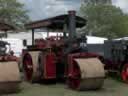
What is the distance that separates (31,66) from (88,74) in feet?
10.9

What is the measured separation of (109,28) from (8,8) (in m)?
14.6

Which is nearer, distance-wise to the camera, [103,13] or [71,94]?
[71,94]

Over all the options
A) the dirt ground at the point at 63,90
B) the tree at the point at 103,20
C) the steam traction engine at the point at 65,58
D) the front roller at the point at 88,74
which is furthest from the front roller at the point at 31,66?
the tree at the point at 103,20

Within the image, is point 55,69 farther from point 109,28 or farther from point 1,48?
point 109,28

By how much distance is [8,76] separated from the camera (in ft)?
37.9

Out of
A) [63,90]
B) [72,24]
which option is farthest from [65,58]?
[63,90]

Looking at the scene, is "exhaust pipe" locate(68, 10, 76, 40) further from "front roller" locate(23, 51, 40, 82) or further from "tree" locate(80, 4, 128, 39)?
"tree" locate(80, 4, 128, 39)

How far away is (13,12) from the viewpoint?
55.9 m

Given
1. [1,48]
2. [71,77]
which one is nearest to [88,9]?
[1,48]

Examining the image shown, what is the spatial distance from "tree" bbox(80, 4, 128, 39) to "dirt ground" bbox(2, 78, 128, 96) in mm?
45186

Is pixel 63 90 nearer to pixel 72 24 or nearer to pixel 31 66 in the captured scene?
pixel 72 24

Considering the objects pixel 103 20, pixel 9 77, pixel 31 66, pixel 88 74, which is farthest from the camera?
pixel 103 20

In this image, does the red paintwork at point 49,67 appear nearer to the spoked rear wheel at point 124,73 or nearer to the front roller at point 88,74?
the front roller at point 88,74

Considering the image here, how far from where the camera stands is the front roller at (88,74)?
11922 mm
